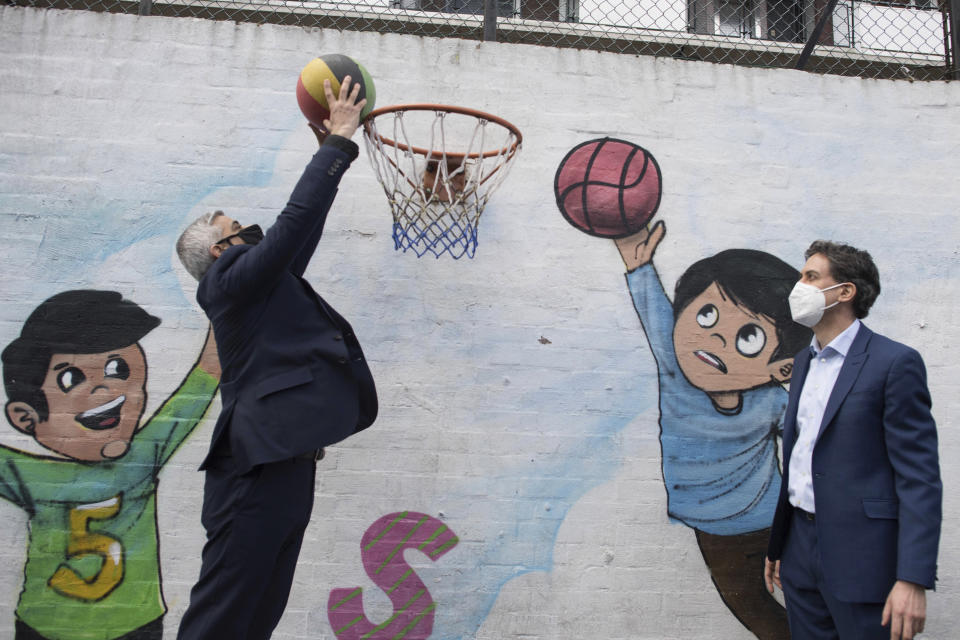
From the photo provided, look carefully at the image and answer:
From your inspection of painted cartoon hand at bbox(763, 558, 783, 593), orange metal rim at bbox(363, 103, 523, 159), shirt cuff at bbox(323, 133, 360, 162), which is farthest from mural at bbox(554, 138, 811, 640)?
shirt cuff at bbox(323, 133, 360, 162)

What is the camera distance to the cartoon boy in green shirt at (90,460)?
3.14 meters

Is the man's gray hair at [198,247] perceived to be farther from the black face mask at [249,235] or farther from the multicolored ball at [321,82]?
the multicolored ball at [321,82]

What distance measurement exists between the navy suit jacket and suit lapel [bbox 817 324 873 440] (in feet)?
5.07

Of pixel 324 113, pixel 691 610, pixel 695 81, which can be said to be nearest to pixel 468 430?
pixel 691 610

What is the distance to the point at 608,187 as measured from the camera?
3.62 m

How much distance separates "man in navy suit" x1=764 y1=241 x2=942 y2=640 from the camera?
7.11 ft

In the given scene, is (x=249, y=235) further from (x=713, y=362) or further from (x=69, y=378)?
(x=713, y=362)

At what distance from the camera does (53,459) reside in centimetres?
321

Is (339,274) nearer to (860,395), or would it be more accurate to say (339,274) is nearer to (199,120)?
(199,120)

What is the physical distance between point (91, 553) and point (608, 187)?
9.77 feet

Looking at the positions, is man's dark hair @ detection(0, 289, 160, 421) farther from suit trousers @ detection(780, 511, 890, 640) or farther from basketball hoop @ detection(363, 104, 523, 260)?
suit trousers @ detection(780, 511, 890, 640)

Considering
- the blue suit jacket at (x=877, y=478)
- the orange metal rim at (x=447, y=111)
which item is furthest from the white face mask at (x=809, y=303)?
the orange metal rim at (x=447, y=111)

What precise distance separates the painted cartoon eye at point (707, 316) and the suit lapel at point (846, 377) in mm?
1122

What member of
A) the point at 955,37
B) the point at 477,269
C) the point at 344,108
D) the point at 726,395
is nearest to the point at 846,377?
the point at 726,395
